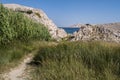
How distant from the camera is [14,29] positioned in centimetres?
1697

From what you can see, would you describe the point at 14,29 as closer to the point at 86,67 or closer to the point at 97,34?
the point at 86,67

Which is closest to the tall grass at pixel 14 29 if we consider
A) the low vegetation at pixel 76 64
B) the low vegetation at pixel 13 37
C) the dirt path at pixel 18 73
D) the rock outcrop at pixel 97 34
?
the low vegetation at pixel 13 37

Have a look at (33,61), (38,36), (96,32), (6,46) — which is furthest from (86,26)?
(33,61)

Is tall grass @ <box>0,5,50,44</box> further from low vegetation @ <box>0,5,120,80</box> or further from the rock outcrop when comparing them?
the rock outcrop

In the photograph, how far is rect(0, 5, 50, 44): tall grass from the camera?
1463cm

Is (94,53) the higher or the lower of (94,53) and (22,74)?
the higher

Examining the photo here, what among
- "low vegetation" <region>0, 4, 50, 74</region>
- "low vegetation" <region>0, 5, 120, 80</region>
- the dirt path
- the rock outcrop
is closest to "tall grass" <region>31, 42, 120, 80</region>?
"low vegetation" <region>0, 5, 120, 80</region>

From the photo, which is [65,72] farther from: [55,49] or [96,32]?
[96,32]

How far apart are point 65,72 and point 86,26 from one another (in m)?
20.7

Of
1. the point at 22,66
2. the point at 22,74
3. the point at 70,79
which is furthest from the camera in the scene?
the point at 22,66

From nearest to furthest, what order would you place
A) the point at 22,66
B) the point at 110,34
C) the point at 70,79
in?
the point at 70,79 < the point at 22,66 < the point at 110,34

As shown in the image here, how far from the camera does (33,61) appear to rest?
11867mm

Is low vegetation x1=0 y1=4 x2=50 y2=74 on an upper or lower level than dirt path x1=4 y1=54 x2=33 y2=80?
upper

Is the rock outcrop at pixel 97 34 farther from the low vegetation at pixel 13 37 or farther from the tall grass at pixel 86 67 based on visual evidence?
the tall grass at pixel 86 67
